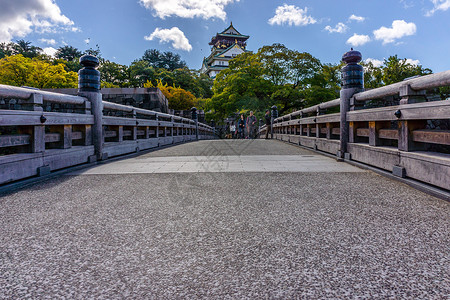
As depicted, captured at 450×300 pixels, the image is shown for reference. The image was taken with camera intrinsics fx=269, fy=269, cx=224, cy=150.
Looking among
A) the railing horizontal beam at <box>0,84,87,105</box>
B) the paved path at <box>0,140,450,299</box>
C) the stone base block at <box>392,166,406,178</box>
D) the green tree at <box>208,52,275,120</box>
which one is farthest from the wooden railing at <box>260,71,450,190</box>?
the green tree at <box>208,52,275,120</box>

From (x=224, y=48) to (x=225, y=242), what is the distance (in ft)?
214

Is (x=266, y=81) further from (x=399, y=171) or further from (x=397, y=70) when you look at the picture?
(x=399, y=171)

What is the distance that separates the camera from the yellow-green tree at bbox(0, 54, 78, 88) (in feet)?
72.8

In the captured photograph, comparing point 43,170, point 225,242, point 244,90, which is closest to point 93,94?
point 43,170

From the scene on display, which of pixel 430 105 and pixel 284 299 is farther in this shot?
pixel 430 105

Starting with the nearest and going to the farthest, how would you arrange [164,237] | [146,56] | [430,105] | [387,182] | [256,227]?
[164,237] → [256,227] → [430,105] → [387,182] → [146,56]

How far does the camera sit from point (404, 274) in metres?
1.41

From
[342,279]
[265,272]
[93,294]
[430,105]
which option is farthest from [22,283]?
[430,105]

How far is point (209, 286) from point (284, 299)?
0.36m

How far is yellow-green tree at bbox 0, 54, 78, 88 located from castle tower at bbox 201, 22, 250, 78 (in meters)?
37.2

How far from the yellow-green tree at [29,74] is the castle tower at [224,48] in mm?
37188

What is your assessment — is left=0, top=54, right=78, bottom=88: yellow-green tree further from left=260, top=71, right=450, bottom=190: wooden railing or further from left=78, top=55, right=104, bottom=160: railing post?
left=260, top=71, right=450, bottom=190: wooden railing

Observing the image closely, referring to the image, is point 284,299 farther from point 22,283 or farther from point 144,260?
point 22,283

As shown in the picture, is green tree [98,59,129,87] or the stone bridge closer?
the stone bridge
